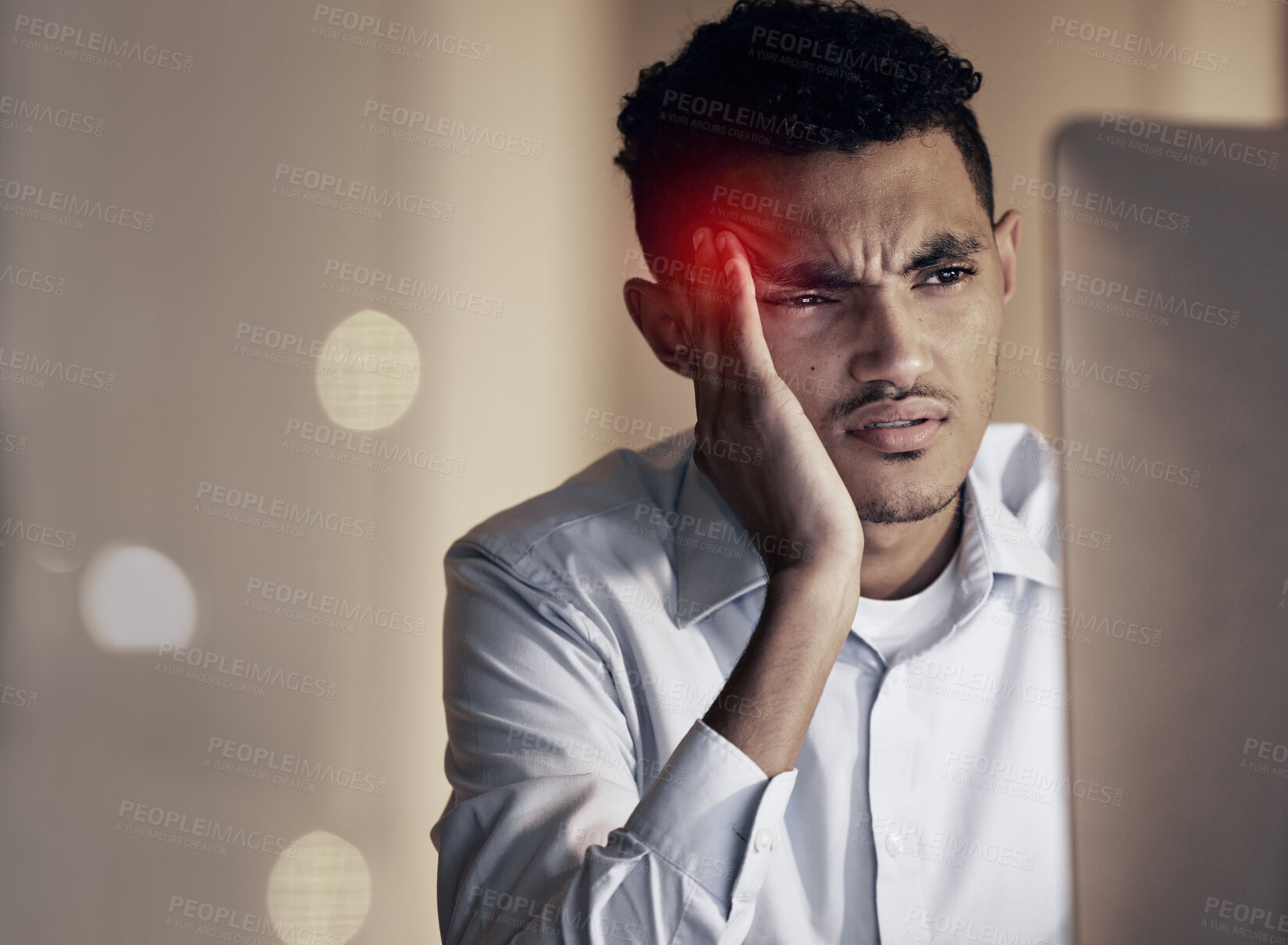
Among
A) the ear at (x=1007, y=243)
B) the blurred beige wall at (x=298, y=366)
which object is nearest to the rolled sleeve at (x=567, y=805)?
the ear at (x=1007, y=243)

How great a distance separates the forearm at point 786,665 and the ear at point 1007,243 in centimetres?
52

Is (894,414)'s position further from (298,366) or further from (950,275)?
(298,366)

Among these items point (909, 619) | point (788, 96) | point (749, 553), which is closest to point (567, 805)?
point (749, 553)

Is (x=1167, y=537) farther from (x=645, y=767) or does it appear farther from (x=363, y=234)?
(x=363, y=234)

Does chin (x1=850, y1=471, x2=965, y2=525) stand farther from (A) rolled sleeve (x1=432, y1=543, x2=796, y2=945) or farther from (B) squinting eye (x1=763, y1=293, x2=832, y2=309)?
(A) rolled sleeve (x1=432, y1=543, x2=796, y2=945)

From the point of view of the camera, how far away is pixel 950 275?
110 centimetres

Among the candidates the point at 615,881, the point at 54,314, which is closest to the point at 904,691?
the point at 615,881

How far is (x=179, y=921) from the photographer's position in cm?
175

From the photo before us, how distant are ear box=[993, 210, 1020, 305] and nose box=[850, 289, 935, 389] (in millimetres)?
230

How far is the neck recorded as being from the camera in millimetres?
1220

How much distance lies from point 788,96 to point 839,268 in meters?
0.23

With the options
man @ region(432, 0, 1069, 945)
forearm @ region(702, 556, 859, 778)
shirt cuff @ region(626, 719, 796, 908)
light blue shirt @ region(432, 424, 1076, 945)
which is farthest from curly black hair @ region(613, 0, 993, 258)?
shirt cuff @ region(626, 719, 796, 908)

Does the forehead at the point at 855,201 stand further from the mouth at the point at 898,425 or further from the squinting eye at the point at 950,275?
the mouth at the point at 898,425

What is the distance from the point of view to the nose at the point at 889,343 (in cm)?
106
